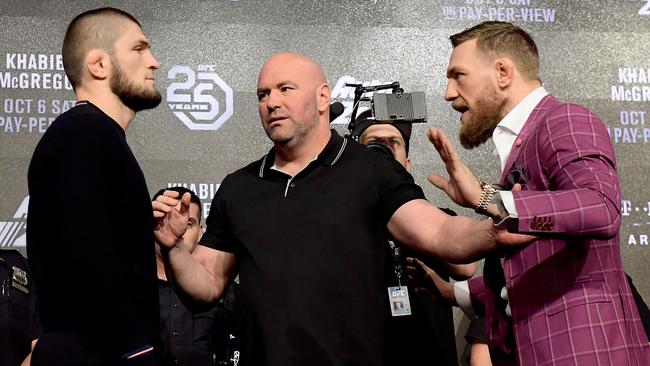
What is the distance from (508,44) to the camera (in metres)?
2.82

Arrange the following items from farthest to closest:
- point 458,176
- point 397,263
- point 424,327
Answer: point 424,327 → point 397,263 → point 458,176

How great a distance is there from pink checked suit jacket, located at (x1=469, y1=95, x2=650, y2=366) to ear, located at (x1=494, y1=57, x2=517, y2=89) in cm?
33

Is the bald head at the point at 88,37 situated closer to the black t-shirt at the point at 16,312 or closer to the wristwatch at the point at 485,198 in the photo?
the wristwatch at the point at 485,198

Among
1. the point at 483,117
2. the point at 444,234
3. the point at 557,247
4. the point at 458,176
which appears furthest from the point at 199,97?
the point at 557,247

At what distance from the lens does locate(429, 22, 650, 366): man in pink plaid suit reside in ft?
7.01

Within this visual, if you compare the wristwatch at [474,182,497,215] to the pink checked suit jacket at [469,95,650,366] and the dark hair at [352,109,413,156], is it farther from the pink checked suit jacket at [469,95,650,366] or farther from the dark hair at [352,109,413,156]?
the dark hair at [352,109,413,156]

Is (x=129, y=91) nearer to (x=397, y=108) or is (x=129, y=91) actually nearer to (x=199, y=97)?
(x=397, y=108)

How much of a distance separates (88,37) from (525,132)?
4.27 ft

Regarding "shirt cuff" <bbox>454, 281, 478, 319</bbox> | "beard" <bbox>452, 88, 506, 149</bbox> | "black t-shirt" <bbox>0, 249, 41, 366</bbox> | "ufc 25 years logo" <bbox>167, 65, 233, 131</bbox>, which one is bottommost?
"shirt cuff" <bbox>454, 281, 478, 319</bbox>

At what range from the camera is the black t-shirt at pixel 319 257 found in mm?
2465

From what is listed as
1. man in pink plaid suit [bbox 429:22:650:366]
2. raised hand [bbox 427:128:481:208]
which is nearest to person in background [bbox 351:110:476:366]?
man in pink plaid suit [bbox 429:22:650:366]

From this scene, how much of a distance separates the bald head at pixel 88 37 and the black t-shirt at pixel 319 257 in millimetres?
600

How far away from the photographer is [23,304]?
3488 millimetres

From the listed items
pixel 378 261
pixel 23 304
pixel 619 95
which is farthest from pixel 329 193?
pixel 619 95
